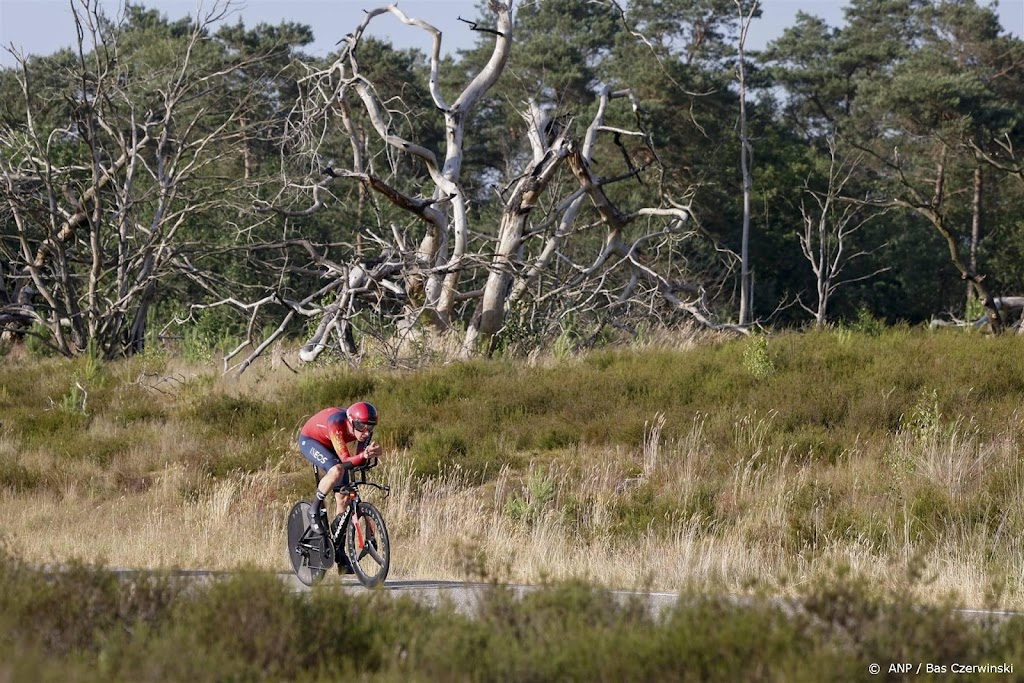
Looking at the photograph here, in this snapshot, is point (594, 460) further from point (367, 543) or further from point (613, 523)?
point (367, 543)

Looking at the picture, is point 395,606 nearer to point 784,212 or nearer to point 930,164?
point 784,212

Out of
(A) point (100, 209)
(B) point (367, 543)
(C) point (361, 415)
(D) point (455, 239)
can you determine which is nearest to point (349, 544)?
(B) point (367, 543)

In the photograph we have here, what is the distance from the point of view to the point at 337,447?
8.38 meters

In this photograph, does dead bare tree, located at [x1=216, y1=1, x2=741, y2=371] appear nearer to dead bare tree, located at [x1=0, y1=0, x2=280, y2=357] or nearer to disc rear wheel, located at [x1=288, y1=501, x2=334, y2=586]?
dead bare tree, located at [x1=0, y1=0, x2=280, y2=357]

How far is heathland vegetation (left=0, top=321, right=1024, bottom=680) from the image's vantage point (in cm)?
548

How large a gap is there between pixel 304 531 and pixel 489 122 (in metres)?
36.5

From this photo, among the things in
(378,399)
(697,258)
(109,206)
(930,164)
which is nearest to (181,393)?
(378,399)

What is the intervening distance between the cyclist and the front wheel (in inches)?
7.6

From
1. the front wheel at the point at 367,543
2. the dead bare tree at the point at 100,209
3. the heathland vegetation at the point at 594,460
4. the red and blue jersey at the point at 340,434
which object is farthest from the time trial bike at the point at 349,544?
the dead bare tree at the point at 100,209

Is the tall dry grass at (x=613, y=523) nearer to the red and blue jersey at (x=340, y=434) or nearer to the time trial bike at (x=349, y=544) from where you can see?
the time trial bike at (x=349, y=544)

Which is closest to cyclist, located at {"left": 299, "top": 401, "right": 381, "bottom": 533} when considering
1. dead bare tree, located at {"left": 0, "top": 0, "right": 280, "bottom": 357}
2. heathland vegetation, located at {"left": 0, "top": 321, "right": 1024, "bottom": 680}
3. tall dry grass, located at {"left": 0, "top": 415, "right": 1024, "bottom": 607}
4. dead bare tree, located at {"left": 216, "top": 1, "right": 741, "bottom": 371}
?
heathland vegetation, located at {"left": 0, "top": 321, "right": 1024, "bottom": 680}

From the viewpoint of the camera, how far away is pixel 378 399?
52.2 feet

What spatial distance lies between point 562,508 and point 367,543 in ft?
13.4

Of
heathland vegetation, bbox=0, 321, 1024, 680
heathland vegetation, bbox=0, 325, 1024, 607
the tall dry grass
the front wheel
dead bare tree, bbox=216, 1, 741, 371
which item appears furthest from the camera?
dead bare tree, bbox=216, 1, 741, 371
